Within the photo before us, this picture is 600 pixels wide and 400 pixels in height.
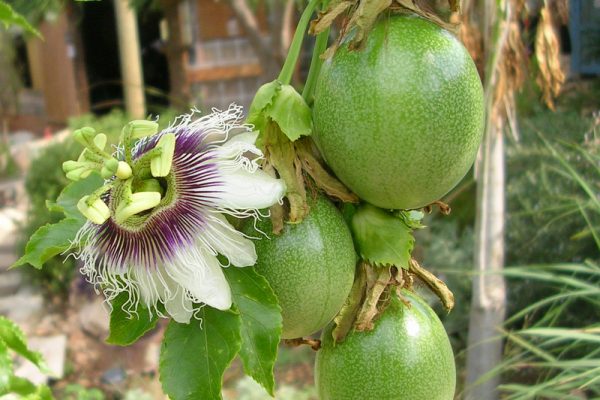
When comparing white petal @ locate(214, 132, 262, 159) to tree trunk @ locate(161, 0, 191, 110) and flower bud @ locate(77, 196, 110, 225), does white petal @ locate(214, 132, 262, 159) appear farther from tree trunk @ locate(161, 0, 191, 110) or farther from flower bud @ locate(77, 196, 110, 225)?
tree trunk @ locate(161, 0, 191, 110)

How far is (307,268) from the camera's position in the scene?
2.11 ft

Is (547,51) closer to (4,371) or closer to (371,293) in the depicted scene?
(371,293)

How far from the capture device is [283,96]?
64cm

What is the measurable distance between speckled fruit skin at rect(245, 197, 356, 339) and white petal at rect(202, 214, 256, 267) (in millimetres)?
33

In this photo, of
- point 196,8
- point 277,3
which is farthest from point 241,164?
point 196,8

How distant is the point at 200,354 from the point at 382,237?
21 centimetres

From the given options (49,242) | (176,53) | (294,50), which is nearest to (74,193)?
(49,242)

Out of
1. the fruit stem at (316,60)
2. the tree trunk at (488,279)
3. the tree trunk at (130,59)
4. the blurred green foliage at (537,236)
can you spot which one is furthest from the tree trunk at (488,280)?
the tree trunk at (130,59)

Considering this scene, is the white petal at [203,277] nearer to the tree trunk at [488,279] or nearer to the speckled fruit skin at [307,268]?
the speckled fruit skin at [307,268]

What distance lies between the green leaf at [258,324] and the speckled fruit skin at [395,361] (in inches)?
6.2

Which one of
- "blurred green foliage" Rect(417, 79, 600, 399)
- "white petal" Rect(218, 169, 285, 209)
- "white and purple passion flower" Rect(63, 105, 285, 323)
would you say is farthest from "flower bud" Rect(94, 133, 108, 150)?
"blurred green foliage" Rect(417, 79, 600, 399)

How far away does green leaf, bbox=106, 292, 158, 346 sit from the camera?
66 cm

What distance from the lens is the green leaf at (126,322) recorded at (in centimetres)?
66

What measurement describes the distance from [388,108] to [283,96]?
0.33 feet
